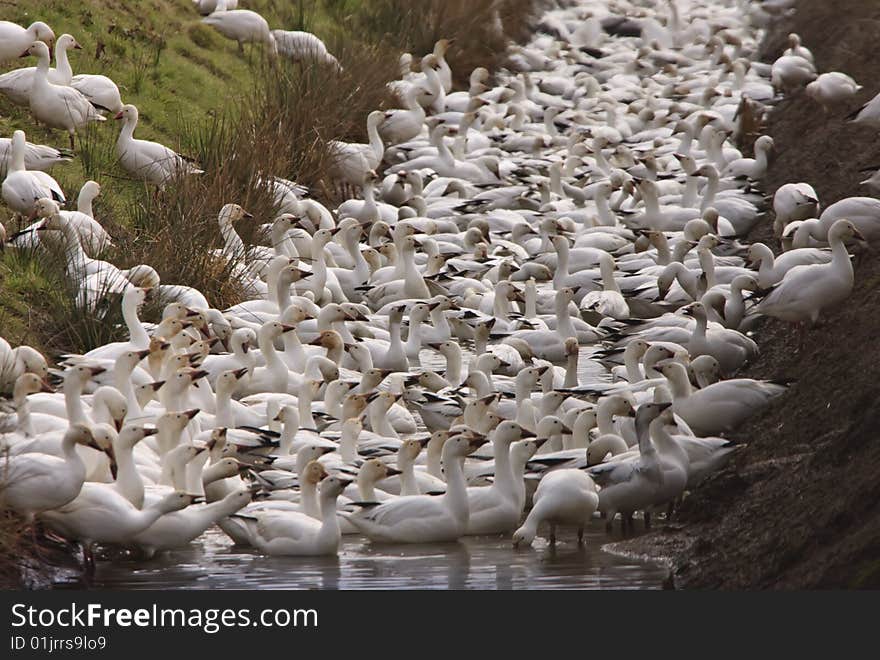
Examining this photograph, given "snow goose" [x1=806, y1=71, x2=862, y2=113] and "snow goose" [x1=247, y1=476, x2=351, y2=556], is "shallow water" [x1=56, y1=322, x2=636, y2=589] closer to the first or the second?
"snow goose" [x1=247, y1=476, x2=351, y2=556]

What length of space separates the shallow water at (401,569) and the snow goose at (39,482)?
0.50m

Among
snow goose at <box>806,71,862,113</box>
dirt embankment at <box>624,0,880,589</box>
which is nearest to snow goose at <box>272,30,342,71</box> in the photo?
snow goose at <box>806,71,862,113</box>

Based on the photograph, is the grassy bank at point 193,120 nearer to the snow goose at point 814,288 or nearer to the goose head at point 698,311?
the goose head at point 698,311

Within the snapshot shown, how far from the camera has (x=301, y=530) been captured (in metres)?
7.67

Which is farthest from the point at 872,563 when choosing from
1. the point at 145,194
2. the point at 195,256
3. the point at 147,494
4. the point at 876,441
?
the point at 145,194

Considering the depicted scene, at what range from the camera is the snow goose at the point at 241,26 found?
1825 cm

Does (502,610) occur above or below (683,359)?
below

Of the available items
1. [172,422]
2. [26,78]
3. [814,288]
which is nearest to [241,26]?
[26,78]

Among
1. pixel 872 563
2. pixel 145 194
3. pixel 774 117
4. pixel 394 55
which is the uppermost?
pixel 394 55

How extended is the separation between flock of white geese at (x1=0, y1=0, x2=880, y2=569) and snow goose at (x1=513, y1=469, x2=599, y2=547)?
0.06 ft

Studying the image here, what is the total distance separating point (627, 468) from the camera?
7879mm

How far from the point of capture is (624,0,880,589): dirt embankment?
6211 millimetres

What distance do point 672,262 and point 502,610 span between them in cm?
684

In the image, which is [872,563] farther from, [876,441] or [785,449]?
[785,449]
